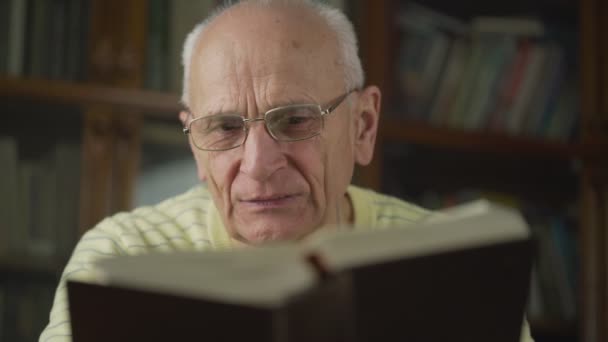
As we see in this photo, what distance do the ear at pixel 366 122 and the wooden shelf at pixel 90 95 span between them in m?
0.60

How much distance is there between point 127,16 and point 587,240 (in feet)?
4.85

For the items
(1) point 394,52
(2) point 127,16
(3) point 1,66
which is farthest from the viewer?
(1) point 394,52

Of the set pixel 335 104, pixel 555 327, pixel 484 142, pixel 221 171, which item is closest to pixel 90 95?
pixel 221 171

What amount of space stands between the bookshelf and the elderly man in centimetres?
68

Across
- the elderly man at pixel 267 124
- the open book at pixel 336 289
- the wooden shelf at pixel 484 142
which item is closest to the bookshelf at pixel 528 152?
the wooden shelf at pixel 484 142

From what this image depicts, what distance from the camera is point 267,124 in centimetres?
119

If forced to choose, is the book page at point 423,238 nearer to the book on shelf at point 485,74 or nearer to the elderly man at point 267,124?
the elderly man at point 267,124

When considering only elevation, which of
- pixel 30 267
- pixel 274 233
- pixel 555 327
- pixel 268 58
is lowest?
pixel 555 327

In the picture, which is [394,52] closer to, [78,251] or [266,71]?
[266,71]

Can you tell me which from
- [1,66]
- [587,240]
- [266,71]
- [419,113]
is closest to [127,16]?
[1,66]

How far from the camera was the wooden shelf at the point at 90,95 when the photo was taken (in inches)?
65.9

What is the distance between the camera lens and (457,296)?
0.72 m

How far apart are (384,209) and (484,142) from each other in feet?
2.41

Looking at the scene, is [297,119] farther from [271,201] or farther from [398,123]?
[398,123]
